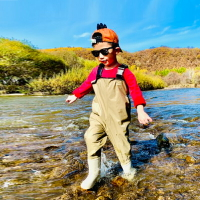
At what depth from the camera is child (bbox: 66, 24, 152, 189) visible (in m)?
1.98

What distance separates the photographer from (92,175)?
1904mm

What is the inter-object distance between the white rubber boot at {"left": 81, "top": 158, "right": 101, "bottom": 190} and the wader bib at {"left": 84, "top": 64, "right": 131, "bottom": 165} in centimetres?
5

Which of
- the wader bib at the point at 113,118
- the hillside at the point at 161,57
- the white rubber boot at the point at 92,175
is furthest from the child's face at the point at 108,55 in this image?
the hillside at the point at 161,57

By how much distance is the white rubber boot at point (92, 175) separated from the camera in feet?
5.98

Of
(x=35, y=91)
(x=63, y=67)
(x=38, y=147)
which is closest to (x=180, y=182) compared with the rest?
(x=38, y=147)

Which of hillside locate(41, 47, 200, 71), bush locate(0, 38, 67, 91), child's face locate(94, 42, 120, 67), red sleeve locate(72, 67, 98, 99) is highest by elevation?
hillside locate(41, 47, 200, 71)

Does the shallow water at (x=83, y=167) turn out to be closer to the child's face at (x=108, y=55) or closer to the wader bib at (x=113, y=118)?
the wader bib at (x=113, y=118)

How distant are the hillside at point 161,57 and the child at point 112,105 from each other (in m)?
51.4

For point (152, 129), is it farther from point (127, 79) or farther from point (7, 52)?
point (7, 52)

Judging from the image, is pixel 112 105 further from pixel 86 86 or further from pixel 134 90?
pixel 86 86

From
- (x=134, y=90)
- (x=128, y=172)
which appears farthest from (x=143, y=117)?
(x=128, y=172)

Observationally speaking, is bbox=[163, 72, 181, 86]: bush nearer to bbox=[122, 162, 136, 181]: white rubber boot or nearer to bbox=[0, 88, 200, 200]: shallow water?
bbox=[0, 88, 200, 200]: shallow water

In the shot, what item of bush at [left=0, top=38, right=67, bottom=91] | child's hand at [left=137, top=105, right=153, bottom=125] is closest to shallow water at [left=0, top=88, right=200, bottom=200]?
child's hand at [left=137, top=105, right=153, bottom=125]

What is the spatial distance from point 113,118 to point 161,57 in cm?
6178
